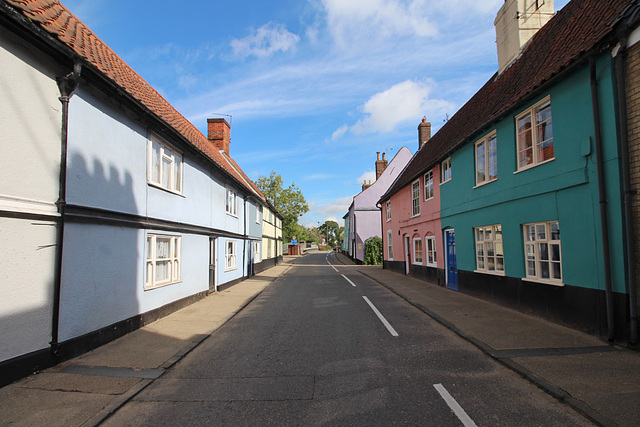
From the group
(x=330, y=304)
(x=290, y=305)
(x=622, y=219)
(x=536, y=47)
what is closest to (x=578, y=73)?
(x=622, y=219)

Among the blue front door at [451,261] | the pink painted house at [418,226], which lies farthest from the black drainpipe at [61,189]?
the pink painted house at [418,226]

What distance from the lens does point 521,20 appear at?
39.2 ft

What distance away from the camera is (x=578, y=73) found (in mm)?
7105

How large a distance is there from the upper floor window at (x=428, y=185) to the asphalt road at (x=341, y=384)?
993 centimetres

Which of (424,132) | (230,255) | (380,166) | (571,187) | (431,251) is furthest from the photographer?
(380,166)

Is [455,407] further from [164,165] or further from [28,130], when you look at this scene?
[164,165]

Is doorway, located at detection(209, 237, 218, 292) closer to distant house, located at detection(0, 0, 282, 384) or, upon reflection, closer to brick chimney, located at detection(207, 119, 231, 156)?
distant house, located at detection(0, 0, 282, 384)

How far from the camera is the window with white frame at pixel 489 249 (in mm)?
10289

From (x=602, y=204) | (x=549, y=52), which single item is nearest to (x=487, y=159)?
(x=549, y=52)

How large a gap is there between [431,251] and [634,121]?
11373 mm

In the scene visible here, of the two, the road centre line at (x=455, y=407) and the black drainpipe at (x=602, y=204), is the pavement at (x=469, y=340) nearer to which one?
the black drainpipe at (x=602, y=204)

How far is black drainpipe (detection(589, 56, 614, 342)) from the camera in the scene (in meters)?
6.16

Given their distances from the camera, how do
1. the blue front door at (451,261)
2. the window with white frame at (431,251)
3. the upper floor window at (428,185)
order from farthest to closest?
the upper floor window at (428,185) < the window with white frame at (431,251) < the blue front door at (451,261)

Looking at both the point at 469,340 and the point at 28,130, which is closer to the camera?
the point at 28,130
